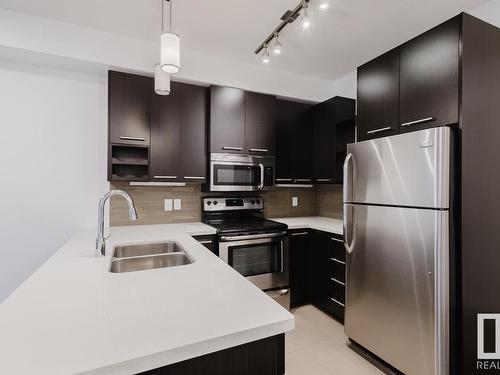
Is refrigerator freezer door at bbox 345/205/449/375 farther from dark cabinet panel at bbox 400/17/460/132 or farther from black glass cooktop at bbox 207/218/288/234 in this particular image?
black glass cooktop at bbox 207/218/288/234

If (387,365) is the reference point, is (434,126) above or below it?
above

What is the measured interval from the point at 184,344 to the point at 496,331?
1958 mm

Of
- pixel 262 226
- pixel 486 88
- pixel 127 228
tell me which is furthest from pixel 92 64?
pixel 486 88

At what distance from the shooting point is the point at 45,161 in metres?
2.34

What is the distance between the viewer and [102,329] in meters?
0.71

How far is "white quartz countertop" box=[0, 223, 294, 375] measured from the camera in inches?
23.7

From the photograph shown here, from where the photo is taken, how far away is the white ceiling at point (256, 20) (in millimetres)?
1899

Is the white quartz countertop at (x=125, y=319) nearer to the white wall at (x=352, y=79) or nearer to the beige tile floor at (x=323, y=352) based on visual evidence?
the beige tile floor at (x=323, y=352)

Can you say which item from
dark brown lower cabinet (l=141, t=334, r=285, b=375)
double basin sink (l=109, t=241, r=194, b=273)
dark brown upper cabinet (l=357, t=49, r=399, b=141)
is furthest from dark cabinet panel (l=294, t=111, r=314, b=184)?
dark brown lower cabinet (l=141, t=334, r=285, b=375)

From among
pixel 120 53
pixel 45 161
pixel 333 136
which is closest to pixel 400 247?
pixel 333 136

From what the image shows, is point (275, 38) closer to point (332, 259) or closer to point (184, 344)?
point (332, 259)

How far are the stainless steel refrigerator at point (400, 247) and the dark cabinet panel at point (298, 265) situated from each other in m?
0.69

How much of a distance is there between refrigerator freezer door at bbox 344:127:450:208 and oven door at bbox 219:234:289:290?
88 cm

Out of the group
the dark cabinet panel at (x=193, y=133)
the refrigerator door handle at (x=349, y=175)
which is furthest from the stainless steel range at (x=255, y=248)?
the refrigerator door handle at (x=349, y=175)
